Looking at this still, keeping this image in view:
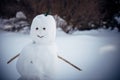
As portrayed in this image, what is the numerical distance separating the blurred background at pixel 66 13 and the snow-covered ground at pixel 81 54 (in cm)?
14

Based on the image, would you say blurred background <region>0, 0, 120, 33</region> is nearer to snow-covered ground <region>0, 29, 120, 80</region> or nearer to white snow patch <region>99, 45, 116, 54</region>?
snow-covered ground <region>0, 29, 120, 80</region>

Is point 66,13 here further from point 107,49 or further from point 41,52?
point 41,52

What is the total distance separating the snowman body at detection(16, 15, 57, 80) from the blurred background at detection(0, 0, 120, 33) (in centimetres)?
62

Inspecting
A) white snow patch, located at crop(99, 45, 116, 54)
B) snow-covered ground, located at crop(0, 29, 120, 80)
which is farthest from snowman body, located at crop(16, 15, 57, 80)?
white snow patch, located at crop(99, 45, 116, 54)

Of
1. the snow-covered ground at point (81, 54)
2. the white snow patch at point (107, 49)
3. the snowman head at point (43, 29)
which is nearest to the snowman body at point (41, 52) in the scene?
the snowman head at point (43, 29)

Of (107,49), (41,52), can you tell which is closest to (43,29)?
(41,52)

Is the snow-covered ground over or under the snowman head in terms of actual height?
under

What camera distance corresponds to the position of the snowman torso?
1.44 meters

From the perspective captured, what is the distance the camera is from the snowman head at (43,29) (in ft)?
4.63

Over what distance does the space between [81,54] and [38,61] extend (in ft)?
1.78

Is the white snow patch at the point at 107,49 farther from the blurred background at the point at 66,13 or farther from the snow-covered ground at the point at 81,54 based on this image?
the blurred background at the point at 66,13

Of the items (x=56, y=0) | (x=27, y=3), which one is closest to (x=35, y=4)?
(x=27, y=3)

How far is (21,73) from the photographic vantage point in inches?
59.4

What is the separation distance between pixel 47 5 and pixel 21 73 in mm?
808
